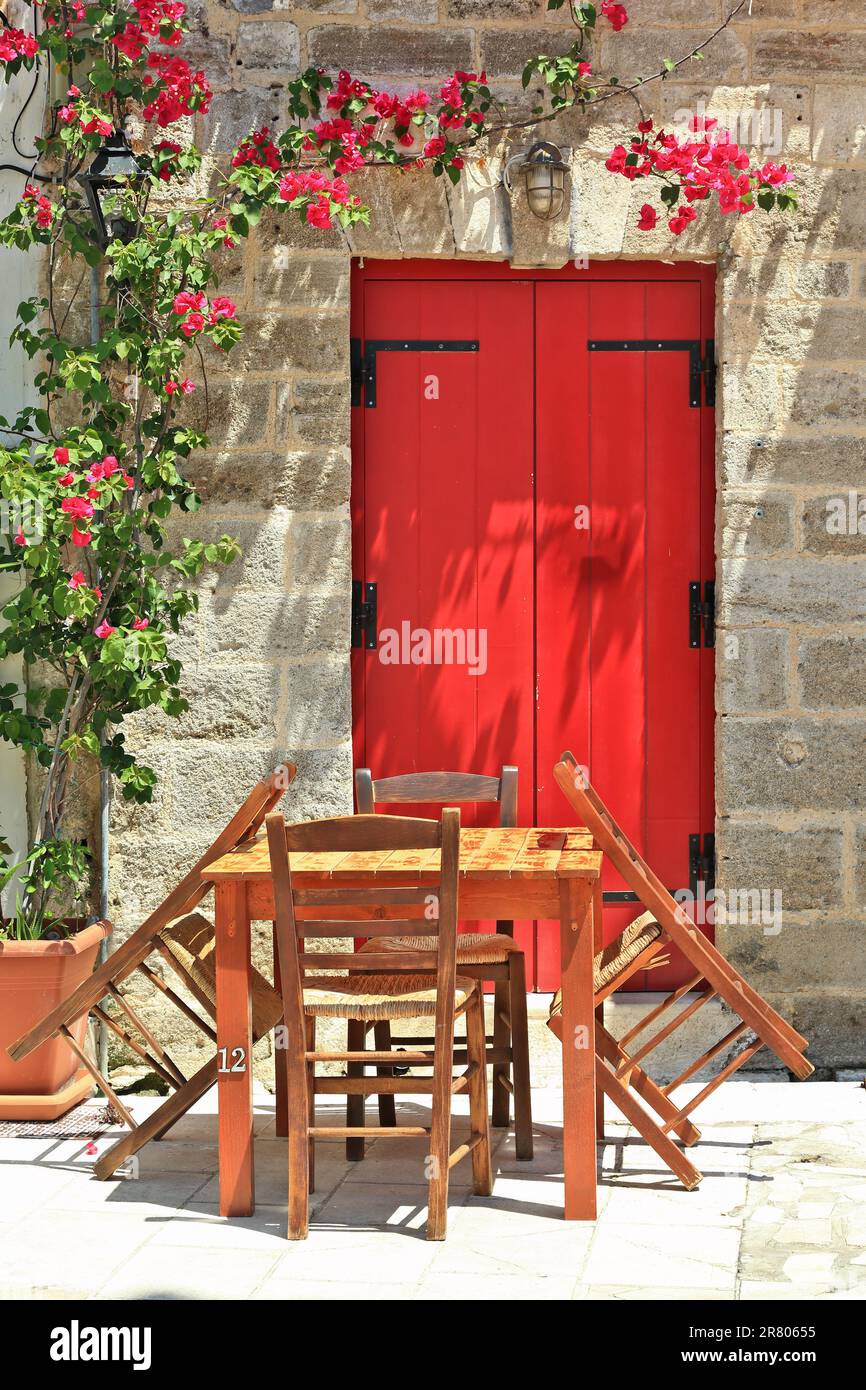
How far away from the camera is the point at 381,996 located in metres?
3.75

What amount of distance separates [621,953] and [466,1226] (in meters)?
0.89

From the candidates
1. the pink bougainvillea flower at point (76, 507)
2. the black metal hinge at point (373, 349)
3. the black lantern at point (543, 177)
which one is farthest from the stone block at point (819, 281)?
the pink bougainvillea flower at point (76, 507)

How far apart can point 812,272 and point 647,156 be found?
2.06 feet

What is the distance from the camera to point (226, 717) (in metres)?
5.05

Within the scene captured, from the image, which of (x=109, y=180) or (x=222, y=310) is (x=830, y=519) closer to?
(x=222, y=310)

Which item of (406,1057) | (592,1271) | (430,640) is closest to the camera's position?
(592,1271)

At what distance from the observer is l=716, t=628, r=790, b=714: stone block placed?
198 inches

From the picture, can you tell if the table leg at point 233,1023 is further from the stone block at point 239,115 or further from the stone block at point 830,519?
the stone block at point 239,115

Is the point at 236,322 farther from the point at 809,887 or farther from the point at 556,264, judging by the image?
the point at 809,887

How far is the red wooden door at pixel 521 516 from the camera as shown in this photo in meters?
5.14

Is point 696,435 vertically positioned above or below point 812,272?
below

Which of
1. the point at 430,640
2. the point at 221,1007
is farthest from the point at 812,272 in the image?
the point at 221,1007

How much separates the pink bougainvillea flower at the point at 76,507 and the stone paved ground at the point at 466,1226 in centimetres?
170

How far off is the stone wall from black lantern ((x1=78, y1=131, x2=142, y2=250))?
376 mm
